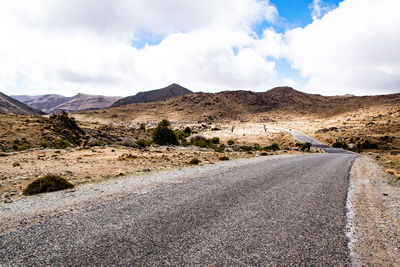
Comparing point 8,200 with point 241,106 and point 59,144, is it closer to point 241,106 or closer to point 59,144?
point 59,144

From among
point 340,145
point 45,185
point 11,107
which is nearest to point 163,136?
point 45,185

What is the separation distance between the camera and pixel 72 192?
23.8 ft

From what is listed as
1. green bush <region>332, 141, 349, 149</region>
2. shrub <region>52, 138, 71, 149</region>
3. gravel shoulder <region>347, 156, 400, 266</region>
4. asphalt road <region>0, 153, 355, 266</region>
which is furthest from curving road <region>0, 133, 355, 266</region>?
green bush <region>332, 141, 349, 149</region>

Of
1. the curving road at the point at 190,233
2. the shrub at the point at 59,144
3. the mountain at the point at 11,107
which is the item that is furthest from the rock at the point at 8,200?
the mountain at the point at 11,107

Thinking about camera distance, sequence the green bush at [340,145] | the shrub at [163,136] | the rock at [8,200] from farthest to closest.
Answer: the green bush at [340,145], the shrub at [163,136], the rock at [8,200]

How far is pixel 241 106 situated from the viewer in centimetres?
12475

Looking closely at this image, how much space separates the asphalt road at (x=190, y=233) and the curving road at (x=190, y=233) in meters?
0.02

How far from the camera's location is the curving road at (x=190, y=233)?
3496 mm

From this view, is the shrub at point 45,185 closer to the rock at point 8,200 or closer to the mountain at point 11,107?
the rock at point 8,200

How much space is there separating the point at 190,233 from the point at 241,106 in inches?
4893

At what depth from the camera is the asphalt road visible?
138 inches

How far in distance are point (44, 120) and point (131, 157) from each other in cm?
2232

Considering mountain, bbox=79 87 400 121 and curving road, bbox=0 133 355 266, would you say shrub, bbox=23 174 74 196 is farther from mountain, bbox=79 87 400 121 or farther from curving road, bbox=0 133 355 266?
mountain, bbox=79 87 400 121

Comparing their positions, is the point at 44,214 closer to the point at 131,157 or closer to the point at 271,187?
the point at 271,187
